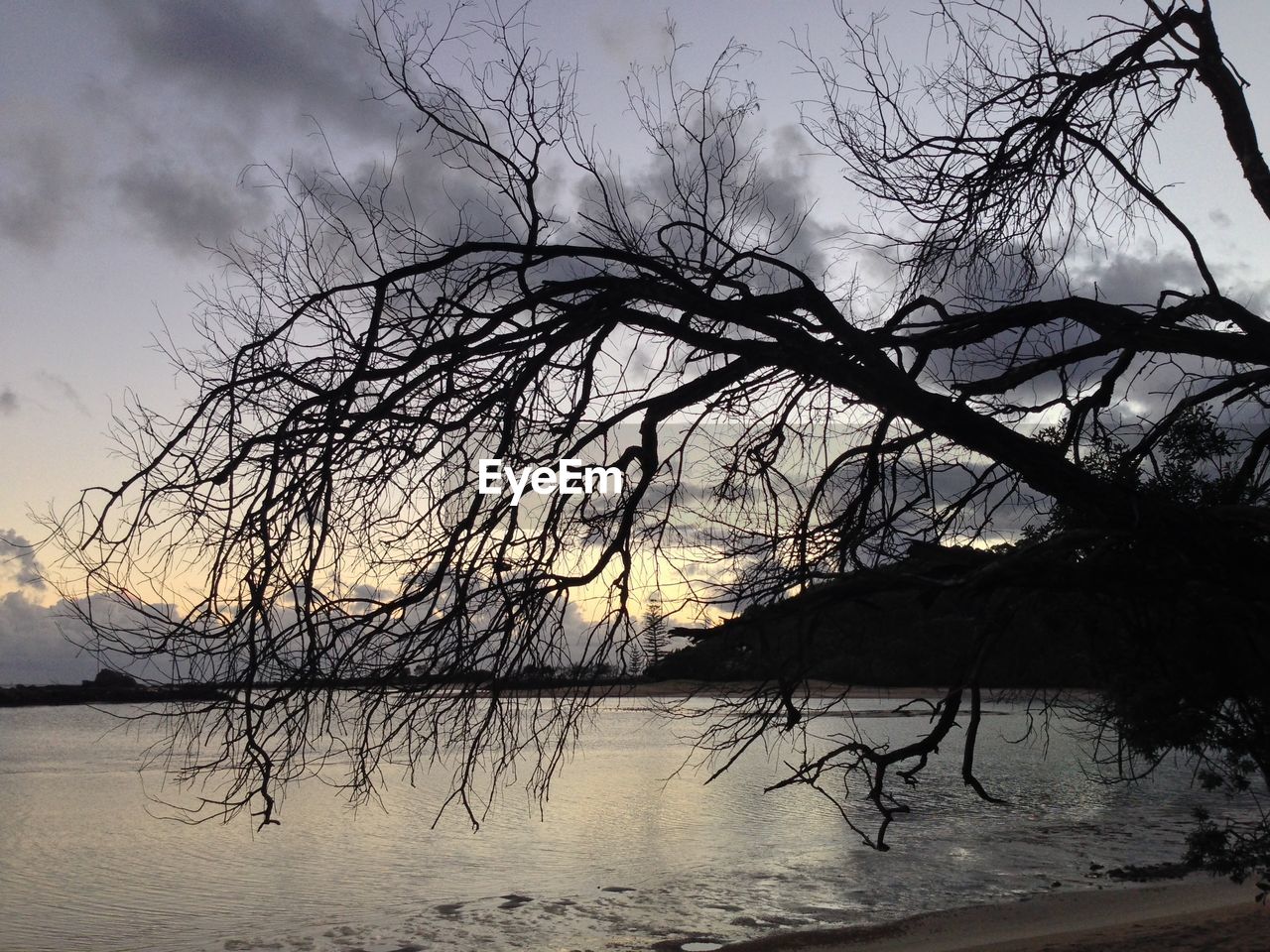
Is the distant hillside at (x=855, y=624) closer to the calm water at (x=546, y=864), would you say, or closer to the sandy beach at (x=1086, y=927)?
the calm water at (x=546, y=864)

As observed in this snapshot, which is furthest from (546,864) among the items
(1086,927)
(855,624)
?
(855,624)

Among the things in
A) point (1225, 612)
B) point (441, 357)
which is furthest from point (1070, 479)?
point (441, 357)

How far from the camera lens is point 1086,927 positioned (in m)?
13.3

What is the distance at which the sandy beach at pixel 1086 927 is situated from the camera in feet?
38.1

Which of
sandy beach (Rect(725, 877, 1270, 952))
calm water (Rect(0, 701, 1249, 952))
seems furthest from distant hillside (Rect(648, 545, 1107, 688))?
sandy beach (Rect(725, 877, 1270, 952))

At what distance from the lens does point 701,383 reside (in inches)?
203

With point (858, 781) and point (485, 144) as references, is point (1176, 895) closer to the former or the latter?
point (485, 144)

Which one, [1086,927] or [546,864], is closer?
[1086,927]

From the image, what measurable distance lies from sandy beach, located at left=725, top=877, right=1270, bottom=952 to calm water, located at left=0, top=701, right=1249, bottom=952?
1063 millimetres

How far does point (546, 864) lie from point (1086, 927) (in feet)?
33.5

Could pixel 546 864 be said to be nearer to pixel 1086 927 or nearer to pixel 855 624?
pixel 1086 927

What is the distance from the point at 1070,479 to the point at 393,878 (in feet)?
57.5

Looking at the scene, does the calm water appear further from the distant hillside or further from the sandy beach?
the distant hillside

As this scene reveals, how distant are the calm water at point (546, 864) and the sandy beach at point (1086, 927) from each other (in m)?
1.06
